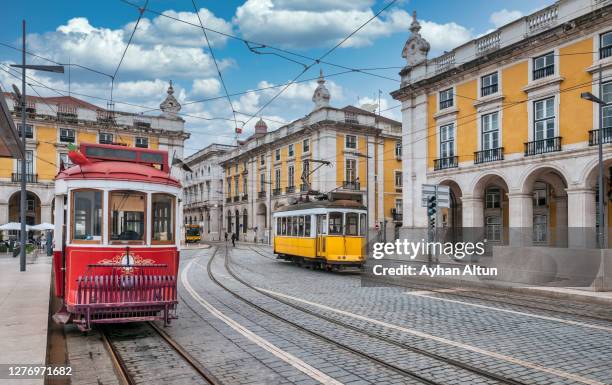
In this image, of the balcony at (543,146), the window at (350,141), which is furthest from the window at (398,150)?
the balcony at (543,146)

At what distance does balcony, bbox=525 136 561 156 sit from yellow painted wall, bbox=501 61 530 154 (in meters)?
0.36

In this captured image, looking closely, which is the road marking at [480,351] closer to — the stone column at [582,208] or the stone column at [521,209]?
the stone column at [582,208]

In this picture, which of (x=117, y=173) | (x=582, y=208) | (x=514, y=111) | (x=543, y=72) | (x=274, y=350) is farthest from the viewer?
(x=514, y=111)

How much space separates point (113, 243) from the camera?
8.12 metres

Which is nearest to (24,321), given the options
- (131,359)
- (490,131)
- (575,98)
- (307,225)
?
(131,359)

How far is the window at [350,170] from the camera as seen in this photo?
158 feet

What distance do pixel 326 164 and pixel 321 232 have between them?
76.0 feet

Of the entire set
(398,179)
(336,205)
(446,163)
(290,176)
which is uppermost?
(290,176)

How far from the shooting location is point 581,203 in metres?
22.4

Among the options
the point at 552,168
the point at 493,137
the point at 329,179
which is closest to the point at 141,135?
the point at 329,179

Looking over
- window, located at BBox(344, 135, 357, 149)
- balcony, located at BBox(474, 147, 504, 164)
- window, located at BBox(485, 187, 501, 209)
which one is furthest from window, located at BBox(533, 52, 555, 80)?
window, located at BBox(344, 135, 357, 149)

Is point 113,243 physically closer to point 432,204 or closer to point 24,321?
point 24,321

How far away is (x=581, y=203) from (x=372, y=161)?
2863 cm

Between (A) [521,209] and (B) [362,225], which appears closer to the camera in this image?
(B) [362,225]
